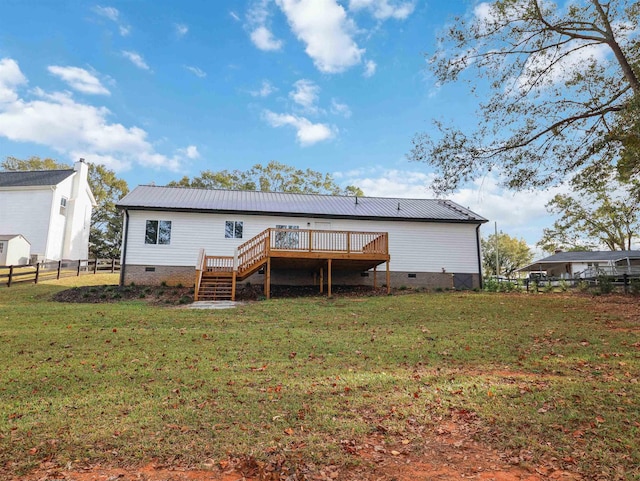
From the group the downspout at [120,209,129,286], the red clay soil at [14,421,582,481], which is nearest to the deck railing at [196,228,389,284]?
the downspout at [120,209,129,286]

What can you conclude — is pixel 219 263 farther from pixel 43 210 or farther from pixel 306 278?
pixel 43 210

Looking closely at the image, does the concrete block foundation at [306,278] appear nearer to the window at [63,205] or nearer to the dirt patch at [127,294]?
the dirt patch at [127,294]

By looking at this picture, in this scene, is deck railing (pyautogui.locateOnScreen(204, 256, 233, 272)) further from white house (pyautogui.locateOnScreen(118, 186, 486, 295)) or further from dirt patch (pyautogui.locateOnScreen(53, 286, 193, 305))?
dirt patch (pyautogui.locateOnScreen(53, 286, 193, 305))

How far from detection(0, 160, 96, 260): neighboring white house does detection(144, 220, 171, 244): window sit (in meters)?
13.3

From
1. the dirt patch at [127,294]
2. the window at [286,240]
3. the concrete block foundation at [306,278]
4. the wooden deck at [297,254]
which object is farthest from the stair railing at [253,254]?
the dirt patch at [127,294]

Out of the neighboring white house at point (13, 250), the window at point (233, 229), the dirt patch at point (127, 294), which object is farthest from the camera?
the neighboring white house at point (13, 250)

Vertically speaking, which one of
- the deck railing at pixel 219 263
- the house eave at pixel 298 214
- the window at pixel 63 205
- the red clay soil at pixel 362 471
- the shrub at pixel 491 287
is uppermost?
the window at pixel 63 205

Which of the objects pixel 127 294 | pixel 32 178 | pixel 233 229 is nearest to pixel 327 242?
pixel 233 229

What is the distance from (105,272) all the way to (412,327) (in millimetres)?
22007

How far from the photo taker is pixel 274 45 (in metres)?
15.0

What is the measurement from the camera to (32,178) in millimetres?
26641

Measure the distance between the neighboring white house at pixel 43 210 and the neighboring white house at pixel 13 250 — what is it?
3.30ft

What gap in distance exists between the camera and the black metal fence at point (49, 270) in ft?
59.3

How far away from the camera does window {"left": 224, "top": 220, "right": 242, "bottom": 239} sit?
17.6m
